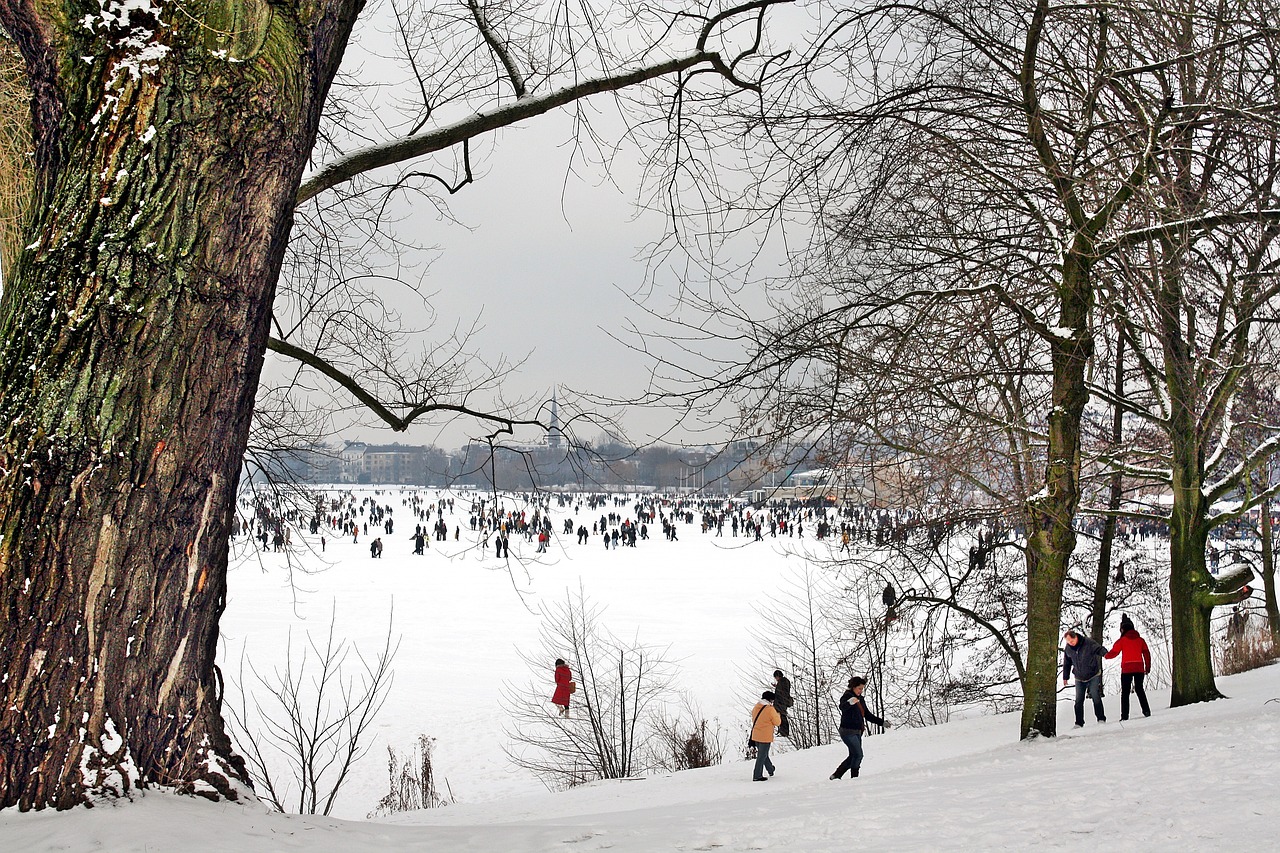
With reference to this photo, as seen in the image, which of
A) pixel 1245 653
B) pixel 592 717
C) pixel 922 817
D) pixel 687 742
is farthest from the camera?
A: pixel 1245 653

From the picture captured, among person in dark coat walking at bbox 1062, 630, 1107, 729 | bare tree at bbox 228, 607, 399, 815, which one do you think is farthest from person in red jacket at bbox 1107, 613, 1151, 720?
bare tree at bbox 228, 607, 399, 815

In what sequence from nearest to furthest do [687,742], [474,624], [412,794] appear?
[412,794], [687,742], [474,624]

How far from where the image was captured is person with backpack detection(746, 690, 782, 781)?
10.6 meters

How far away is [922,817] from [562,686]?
37.9 feet

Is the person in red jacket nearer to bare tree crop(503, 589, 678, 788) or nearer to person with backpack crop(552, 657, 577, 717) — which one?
bare tree crop(503, 589, 678, 788)

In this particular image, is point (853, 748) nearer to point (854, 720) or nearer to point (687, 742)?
point (854, 720)

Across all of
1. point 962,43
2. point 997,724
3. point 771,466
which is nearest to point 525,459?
point 771,466

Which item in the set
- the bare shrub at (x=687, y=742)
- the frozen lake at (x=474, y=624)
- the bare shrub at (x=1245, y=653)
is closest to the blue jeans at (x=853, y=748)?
the frozen lake at (x=474, y=624)

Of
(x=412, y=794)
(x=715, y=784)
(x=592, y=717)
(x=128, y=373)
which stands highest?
(x=128, y=373)

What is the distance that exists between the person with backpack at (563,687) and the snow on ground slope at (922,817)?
6.51 m

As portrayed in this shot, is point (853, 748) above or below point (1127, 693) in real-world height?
below

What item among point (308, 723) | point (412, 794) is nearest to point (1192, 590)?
point (412, 794)

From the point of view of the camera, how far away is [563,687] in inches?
623

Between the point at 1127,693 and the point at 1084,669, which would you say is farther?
the point at 1084,669
